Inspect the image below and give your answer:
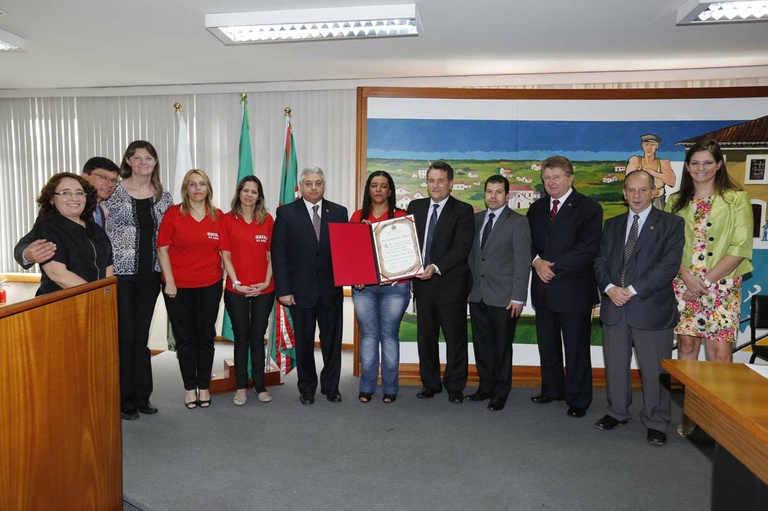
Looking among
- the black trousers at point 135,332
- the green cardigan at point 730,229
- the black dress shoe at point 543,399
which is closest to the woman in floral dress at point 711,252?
the green cardigan at point 730,229

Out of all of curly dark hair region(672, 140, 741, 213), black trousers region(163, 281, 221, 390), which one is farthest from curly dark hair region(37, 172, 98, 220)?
curly dark hair region(672, 140, 741, 213)

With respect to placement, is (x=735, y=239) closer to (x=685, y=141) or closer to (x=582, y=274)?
(x=582, y=274)

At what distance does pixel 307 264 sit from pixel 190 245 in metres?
0.78

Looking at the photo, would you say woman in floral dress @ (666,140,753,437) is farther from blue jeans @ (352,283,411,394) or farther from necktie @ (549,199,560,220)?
blue jeans @ (352,283,411,394)

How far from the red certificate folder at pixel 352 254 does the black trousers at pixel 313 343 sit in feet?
1.17

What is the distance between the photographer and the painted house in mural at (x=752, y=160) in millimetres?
4160

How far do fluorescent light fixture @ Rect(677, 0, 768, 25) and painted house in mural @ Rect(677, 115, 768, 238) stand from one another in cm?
83

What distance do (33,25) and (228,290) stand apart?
103 inches

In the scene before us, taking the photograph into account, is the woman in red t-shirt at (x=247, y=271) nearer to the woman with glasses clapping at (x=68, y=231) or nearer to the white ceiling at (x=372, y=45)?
the woman with glasses clapping at (x=68, y=231)

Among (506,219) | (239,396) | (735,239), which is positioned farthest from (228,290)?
(735,239)

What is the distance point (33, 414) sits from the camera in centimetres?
169

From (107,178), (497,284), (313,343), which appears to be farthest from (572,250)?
(107,178)

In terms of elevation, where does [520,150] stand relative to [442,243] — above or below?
above

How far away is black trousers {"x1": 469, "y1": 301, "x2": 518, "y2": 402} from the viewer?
150 inches
